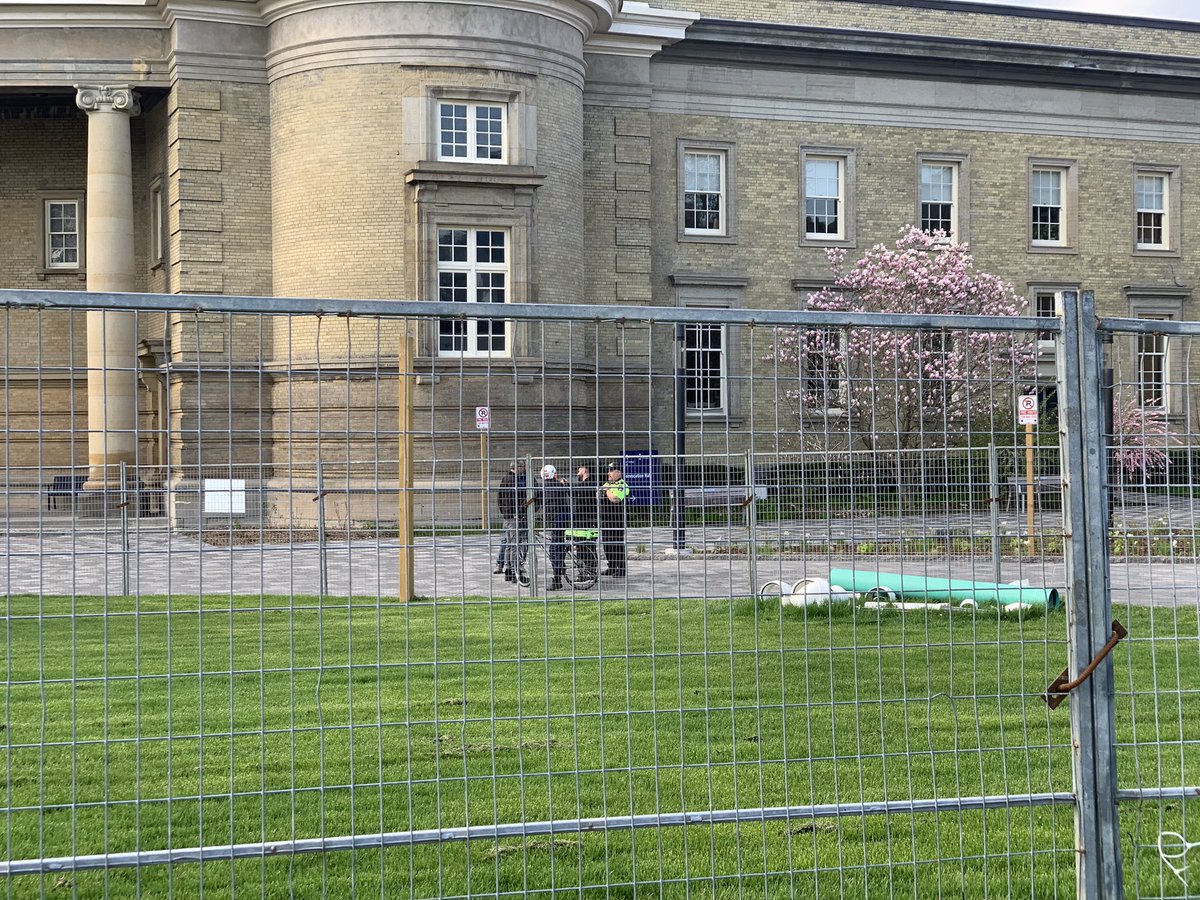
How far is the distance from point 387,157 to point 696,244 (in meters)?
8.87

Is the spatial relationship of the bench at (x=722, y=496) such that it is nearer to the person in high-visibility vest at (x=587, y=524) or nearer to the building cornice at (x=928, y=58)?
the person in high-visibility vest at (x=587, y=524)

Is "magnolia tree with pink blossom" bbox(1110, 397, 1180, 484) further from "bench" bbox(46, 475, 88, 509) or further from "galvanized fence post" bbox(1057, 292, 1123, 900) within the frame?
"bench" bbox(46, 475, 88, 509)

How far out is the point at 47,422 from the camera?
Answer: 31.9 metres

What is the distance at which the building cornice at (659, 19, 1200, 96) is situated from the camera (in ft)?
116

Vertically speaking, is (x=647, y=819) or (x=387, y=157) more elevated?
A: (x=387, y=157)

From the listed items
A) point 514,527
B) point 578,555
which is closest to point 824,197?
point 578,555

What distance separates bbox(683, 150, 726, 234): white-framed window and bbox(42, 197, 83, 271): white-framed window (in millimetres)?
15322

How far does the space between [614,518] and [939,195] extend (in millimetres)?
34618

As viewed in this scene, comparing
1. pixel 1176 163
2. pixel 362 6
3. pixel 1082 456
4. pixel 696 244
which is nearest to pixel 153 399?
pixel 362 6

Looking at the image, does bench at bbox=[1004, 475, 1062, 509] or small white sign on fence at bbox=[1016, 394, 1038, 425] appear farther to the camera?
small white sign on fence at bbox=[1016, 394, 1038, 425]

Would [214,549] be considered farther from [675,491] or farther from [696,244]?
[696,244]

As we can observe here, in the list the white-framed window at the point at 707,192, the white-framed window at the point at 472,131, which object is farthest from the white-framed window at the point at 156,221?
the white-framed window at the point at 707,192

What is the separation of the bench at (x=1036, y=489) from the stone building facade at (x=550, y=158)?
17.6 m

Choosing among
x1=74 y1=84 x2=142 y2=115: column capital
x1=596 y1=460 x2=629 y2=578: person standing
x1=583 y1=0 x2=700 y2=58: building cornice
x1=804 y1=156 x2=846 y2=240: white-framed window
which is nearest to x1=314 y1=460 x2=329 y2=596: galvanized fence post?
x1=596 y1=460 x2=629 y2=578: person standing
